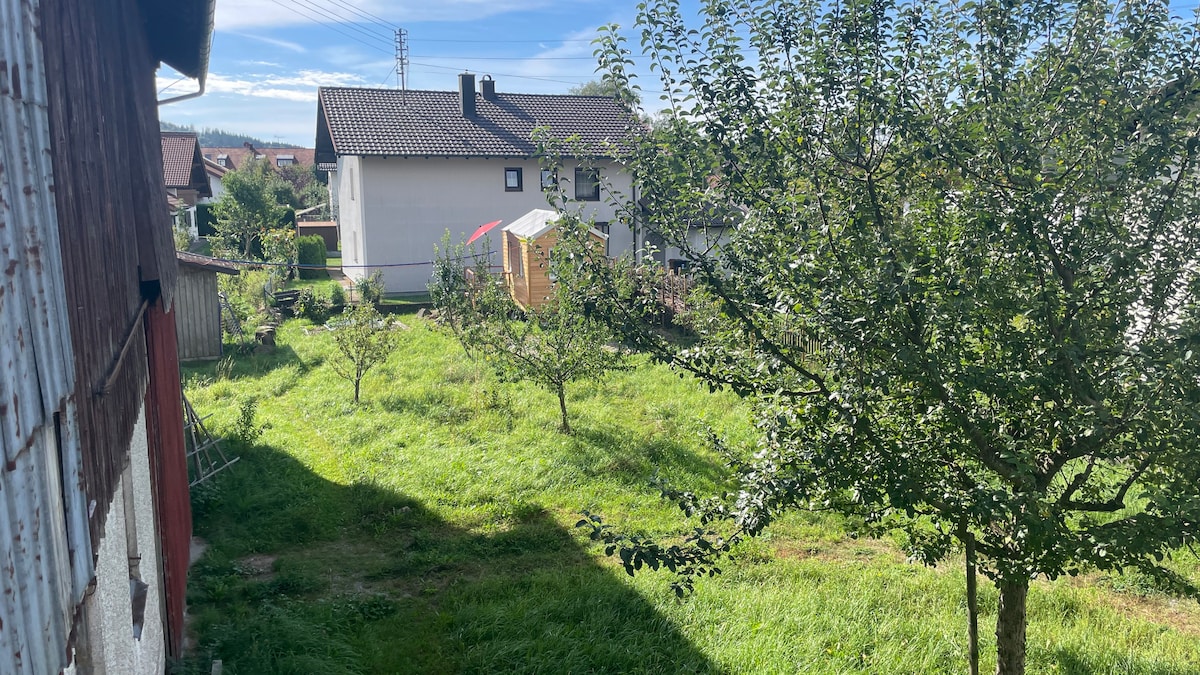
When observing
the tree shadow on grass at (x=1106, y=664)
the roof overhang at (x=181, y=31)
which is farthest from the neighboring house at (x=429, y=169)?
the tree shadow on grass at (x=1106, y=664)

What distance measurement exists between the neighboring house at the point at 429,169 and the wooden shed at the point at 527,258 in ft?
7.58

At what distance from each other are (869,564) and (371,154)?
1953cm

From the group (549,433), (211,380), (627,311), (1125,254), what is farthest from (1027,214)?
(211,380)

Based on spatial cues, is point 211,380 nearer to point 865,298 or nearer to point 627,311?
point 627,311

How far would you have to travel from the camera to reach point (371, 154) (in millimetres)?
24000

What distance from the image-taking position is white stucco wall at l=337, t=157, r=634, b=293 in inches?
979

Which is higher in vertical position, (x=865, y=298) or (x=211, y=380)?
(x=865, y=298)

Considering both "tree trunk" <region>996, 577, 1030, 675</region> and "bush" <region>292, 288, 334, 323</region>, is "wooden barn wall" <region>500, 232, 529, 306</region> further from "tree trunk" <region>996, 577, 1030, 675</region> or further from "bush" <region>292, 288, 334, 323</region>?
"tree trunk" <region>996, 577, 1030, 675</region>

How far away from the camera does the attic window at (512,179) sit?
26281mm

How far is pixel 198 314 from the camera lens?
16.3 meters

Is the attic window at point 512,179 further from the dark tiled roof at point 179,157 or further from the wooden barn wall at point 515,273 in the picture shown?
the dark tiled roof at point 179,157

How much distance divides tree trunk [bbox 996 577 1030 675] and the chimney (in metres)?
24.3

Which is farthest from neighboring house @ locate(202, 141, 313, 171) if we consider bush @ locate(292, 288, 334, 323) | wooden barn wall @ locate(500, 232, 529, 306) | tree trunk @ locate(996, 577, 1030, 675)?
tree trunk @ locate(996, 577, 1030, 675)

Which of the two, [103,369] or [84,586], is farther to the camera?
[103,369]
